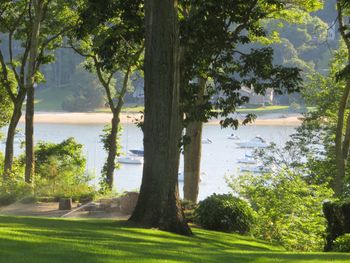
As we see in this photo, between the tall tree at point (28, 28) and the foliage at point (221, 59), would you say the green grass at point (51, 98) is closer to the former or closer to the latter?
the tall tree at point (28, 28)

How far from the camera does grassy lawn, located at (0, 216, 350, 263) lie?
8.68 meters

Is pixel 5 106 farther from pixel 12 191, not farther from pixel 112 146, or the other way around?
pixel 12 191

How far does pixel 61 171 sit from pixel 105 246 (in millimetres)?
18309

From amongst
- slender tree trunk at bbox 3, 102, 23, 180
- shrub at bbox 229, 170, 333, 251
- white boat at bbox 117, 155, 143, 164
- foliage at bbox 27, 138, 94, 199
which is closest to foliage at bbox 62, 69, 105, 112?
white boat at bbox 117, 155, 143, 164

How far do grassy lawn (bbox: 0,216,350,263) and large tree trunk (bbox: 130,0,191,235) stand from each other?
554 millimetres

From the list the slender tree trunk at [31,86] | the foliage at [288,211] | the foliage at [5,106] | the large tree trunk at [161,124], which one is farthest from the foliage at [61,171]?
the large tree trunk at [161,124]

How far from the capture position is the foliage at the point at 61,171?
851 inches

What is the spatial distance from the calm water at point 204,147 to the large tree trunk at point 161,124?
87.9 feet

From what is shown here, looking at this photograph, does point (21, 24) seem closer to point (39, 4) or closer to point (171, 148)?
point (39, 4)

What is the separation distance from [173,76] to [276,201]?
591 centimetres

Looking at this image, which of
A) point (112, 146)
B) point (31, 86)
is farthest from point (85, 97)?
point (31, 86)

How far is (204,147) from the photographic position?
75.1 m

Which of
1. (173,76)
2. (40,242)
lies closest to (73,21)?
(173,76)

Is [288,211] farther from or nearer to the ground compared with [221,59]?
nearer to the ground
